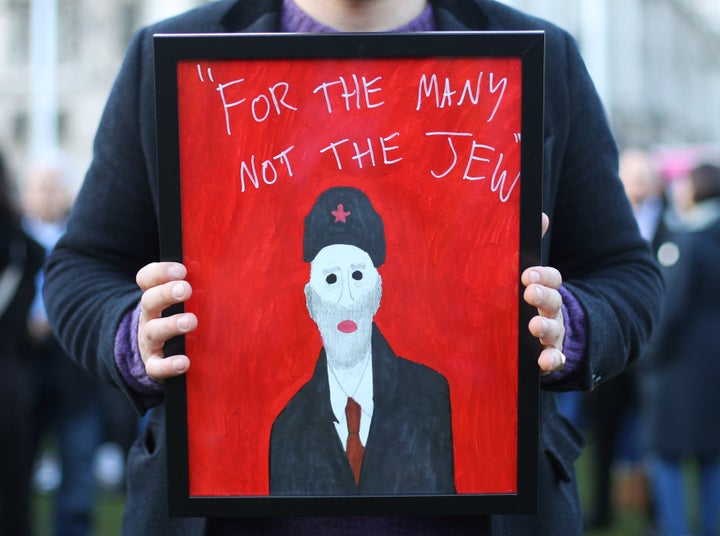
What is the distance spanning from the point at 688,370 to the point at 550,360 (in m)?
3.90

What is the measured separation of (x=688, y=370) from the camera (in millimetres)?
4828

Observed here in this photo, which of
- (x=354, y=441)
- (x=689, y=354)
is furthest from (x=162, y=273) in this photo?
(x=689, y=354)

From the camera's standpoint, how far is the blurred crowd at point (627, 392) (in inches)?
165

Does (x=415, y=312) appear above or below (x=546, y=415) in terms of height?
above

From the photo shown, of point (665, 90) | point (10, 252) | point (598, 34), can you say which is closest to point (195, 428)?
point (10, 252)

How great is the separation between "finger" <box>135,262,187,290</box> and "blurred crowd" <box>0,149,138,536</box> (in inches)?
122

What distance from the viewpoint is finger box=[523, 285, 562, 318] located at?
1.18 metres

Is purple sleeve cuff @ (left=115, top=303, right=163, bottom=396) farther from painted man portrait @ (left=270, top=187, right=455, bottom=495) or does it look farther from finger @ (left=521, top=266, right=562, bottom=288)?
finger @ (left=521, top=266, right=562, bottom=288)

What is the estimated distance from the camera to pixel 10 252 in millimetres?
4172

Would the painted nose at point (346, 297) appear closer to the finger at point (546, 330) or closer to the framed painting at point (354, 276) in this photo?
the framed painting at point (354, 276)

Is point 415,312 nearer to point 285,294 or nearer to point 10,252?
point 285,294

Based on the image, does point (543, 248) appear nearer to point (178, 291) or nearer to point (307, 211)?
point (307, 211)

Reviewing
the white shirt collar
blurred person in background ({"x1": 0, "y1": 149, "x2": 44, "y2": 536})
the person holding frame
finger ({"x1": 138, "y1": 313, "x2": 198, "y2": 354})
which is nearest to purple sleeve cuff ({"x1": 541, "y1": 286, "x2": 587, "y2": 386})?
the person holding frame

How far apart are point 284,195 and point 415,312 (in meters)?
0.22
